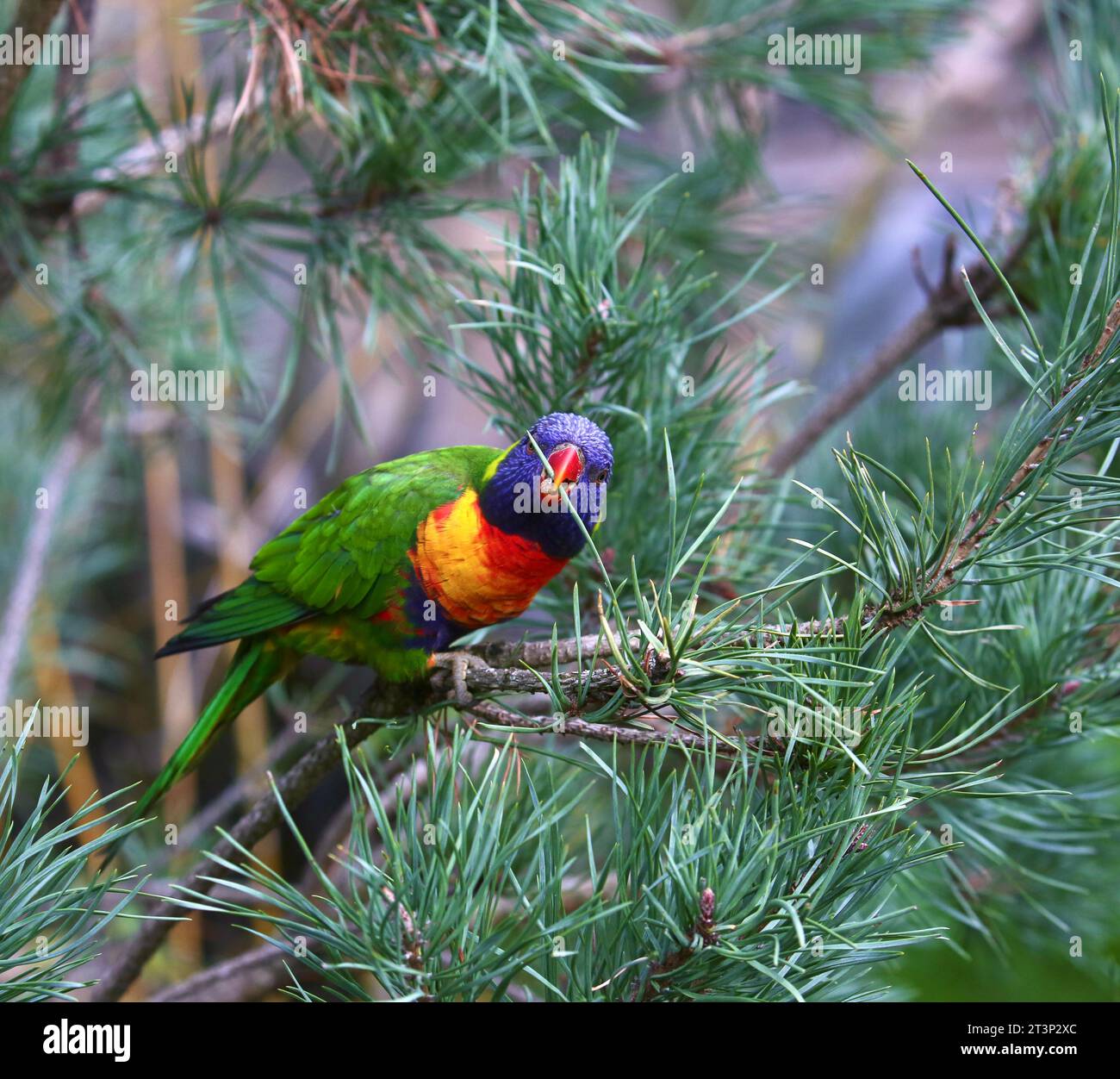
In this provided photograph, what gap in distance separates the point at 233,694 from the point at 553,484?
0.46m

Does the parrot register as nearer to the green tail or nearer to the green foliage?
the green tail

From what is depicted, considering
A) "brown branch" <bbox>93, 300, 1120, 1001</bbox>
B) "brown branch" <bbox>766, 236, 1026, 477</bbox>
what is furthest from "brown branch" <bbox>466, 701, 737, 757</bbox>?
"brown branch" <bbox>766, 236, 1026, 477</bbox>

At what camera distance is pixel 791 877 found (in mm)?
527

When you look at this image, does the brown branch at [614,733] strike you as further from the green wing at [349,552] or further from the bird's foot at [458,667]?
the green wing at [349,552]

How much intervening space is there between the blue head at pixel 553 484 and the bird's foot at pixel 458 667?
112 mm

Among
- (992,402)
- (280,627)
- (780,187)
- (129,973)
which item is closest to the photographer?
(129,973)

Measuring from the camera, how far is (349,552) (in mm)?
885

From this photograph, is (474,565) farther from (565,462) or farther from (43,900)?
(43,900)

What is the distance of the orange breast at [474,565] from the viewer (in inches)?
32.0

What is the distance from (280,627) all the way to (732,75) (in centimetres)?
88

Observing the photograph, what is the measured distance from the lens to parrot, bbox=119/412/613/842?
2.70 ft

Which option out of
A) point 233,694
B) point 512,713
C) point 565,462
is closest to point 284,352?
point 233,694

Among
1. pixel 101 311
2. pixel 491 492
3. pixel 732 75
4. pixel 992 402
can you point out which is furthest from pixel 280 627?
pixel 992 402

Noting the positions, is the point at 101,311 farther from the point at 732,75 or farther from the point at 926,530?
the point at 926,530
